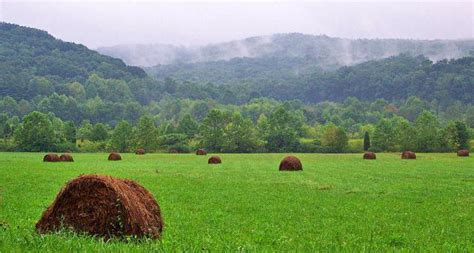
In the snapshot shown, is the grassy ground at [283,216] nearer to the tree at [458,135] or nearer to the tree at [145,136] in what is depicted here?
the tree at [145,136]

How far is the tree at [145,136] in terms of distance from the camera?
424 ft

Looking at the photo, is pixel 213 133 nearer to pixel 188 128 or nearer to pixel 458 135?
pixel 188 128

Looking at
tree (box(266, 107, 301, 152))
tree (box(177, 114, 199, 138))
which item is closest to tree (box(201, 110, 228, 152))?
tree (box(266, 107, 301, 152))

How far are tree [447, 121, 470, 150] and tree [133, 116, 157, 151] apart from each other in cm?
6909

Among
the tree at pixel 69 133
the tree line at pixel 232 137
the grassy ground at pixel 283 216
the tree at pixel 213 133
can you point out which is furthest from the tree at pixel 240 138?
the grassy ground at pixel 283 216

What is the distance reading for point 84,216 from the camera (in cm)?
1204

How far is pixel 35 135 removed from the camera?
117 metres

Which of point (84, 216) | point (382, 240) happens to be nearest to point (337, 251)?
point (382, 240)

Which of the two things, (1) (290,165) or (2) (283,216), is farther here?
(1) (290,165)

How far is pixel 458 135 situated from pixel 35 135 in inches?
3700

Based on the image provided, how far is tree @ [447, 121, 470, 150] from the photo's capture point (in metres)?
123

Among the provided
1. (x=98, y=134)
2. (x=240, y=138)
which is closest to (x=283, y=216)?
(x=240, y=138)

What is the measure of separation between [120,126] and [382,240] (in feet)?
404

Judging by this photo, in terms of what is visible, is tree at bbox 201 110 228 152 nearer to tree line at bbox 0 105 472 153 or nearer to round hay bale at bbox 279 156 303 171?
tree line at bbox 0 105 472 153
